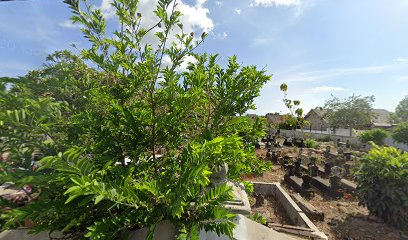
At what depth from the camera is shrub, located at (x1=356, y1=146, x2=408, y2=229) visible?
206 inches

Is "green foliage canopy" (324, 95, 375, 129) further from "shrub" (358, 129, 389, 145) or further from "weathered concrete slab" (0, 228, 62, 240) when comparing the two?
"weathered concrete slab" (0, 228, 62, 240)

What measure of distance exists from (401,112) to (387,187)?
5749 centimetres

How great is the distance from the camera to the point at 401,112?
47469mm

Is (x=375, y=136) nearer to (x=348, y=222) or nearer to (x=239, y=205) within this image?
(x=348, y=222)

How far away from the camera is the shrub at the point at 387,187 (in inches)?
206

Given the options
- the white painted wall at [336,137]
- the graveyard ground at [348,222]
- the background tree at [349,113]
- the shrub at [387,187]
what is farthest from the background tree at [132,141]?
the background tree at [349,113]

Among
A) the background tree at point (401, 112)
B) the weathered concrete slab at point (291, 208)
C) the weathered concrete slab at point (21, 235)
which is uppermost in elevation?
the background tree at point (401, 112)

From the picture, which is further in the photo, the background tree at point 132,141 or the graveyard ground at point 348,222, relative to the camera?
the graveyard ground at point 348,222

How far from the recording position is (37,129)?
184 centimetres

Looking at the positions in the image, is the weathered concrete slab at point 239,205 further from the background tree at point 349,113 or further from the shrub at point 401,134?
the background tree at point 349,113

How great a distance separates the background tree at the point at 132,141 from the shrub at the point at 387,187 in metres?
4.35

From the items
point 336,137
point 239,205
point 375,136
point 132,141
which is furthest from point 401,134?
point 132,141

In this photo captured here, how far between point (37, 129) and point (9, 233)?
2.16 metres

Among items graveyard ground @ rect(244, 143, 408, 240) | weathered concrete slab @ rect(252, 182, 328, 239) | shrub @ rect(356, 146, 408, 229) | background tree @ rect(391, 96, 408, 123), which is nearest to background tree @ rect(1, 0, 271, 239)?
weathered concrete slab @ rect(252, 182, 328, 239)
